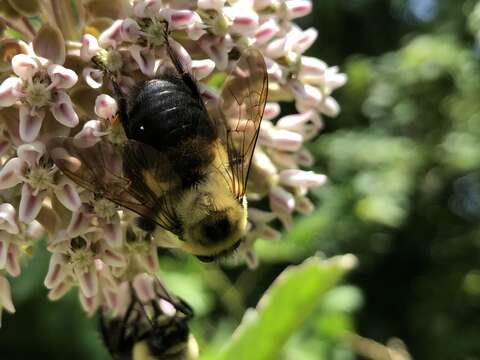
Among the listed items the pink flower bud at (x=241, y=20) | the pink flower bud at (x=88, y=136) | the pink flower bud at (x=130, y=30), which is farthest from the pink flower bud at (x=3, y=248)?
the pink flower bud at (x=241, y=20)

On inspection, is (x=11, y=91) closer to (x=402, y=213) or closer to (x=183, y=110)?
(x=183, y=110)

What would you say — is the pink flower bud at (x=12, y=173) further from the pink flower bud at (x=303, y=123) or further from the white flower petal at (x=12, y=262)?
the pink flower bud at (x=303, y=123)

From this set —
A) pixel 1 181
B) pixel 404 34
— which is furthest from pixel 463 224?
pixel 1 181

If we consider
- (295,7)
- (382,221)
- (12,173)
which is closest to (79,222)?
(12,173)

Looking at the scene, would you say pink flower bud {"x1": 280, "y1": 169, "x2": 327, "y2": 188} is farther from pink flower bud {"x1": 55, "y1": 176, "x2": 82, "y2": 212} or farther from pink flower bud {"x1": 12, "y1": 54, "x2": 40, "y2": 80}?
pink flower bud {"x1": 12, "y1": 54, "x2": 40, "y2": 80}

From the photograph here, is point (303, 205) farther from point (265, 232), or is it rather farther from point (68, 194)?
point (68, 194)

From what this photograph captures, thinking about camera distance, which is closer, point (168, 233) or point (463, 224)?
point (168, 233)
